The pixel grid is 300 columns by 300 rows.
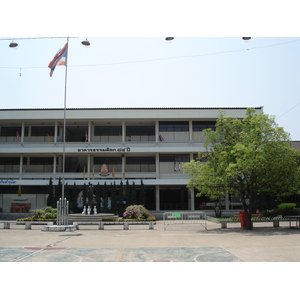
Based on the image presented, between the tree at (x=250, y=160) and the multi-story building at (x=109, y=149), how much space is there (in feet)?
50.6

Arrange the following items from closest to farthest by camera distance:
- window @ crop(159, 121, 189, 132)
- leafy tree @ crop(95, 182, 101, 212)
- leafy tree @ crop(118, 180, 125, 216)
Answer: leafy tree @ crop(118, 180, 125, 216), leafy tree @ crop(95, 182, 101, 212), window @ crop(159, 121, 189, 132)

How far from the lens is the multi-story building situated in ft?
117

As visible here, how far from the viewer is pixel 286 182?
18797 mm

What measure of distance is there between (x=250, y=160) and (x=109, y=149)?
69.0 feet

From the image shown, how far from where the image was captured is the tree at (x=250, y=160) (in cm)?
1784

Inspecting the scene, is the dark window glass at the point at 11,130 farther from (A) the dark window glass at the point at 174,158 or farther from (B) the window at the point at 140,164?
(A) the dark window glass at the point at 174,158

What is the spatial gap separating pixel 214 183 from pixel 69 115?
21.4m

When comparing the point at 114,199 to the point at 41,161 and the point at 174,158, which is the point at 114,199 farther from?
the point at 41,161

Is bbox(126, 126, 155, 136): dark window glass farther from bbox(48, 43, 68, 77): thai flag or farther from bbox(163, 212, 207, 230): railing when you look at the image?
bbox(48, 43, 68, 77): thai flag

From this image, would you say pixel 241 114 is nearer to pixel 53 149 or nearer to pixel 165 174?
pixel 165 174

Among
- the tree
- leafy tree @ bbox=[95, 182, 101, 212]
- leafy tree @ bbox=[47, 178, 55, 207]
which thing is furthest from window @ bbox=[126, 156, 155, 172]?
the tree

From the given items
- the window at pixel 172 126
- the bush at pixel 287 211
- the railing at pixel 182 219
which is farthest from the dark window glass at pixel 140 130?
the bush at pixel 287 211

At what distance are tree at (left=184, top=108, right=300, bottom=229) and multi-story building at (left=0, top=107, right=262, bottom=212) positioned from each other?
15428 millimetres
